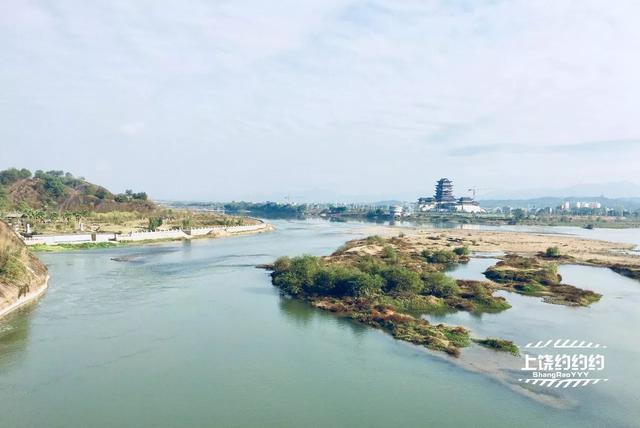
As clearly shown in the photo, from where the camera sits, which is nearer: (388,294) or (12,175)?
(388,294)

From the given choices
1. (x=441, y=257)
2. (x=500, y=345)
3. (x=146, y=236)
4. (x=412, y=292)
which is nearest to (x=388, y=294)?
(x=412, y=292)

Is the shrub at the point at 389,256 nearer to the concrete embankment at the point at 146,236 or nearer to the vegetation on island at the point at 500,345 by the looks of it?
the vegetation on island at the point at 500,345

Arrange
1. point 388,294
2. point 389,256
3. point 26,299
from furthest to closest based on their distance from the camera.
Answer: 1. point 389,256
2. point 388,294
3. point 26,299

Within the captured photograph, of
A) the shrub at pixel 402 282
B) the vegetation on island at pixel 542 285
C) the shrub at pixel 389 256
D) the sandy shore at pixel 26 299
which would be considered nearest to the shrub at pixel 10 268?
the sandy shore at pixel 26 299

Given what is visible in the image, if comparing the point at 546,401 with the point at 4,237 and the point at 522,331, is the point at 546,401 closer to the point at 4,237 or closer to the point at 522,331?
the point at 522,331

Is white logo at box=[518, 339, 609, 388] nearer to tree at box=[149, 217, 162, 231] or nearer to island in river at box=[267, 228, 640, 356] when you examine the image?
island in river at box=[267, 228, 640, 356]

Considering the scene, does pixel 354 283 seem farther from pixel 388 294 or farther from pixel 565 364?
pixel 565 364

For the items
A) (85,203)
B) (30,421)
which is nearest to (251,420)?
(30,421)
